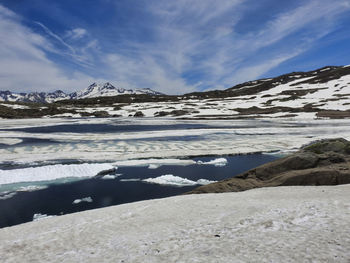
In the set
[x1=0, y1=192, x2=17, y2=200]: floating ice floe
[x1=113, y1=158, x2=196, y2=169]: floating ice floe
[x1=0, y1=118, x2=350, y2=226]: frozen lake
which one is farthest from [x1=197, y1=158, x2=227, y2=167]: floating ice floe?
[x1=0, y1=192, x2=17, y2=200]: floating ice floe

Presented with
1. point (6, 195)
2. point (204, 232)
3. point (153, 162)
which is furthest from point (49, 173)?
point (204, 232)

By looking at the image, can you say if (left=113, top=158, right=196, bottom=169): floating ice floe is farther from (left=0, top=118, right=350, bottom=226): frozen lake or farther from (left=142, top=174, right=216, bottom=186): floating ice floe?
(left=142, top=174, right=216, bottom=186): floating ice floe

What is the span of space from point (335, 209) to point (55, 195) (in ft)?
48.2

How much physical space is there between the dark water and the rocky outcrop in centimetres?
338

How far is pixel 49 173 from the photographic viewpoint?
63.6ft

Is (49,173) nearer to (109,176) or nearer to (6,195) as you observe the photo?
(6,195)

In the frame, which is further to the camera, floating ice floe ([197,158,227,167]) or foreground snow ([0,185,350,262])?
floating ice floe ([197,158,227,167])

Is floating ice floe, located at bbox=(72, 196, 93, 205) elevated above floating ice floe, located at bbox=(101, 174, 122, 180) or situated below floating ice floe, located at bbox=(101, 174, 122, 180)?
below

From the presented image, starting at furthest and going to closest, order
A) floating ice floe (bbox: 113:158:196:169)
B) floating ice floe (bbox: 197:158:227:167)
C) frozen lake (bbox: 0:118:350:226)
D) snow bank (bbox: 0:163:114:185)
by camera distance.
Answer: floating ice floe (bbox: 197:158:227:167) → floating ice floe (bbox: 113:158:196:169) → snow bank (bbox: 0:163:114:185) → frozen lake (bbox: 0:118:350:226)

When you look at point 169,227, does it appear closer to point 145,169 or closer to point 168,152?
point 145,169

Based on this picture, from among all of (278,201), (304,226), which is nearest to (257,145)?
(278,201)

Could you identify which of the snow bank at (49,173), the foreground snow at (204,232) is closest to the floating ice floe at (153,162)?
the snow bank at (49,173)

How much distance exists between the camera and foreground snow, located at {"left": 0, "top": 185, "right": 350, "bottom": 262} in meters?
6.05

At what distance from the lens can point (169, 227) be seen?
8.32 metres
